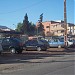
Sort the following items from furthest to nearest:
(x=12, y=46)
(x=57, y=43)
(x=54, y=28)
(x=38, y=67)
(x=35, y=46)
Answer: (x=54, y=28), (x=57, y=43), (x=35, y=46), (x=12, y=46), (x=38, y=67)

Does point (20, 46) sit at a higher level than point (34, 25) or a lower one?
lower

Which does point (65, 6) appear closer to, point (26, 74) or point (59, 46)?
point (59, 46)

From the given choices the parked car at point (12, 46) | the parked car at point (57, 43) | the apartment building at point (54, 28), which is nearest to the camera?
the parked car at point (12, 46)

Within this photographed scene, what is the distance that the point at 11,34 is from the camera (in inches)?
2249

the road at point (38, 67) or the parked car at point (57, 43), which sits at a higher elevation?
the parked car at point (57, 43)

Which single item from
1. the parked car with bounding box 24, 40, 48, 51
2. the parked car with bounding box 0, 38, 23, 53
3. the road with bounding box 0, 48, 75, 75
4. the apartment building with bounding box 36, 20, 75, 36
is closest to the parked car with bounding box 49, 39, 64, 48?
the parked car with bounding box 24, 40, 48, 51

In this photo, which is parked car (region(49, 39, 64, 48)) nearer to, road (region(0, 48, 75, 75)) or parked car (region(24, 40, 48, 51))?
parked car (region(24, 40, 48, 51))

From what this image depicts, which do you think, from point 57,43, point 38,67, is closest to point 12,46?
point 38,67

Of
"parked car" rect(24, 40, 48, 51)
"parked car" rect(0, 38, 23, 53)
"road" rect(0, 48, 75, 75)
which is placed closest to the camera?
"road" rect(0, 48, 75, 75)

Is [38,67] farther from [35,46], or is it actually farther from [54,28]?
[54,28]

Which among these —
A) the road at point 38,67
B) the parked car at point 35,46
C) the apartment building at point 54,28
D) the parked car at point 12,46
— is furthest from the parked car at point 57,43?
the apartment building at point 54,28

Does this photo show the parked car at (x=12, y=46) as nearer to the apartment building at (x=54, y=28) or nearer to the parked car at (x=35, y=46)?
the parked car at (x=35, y=46)

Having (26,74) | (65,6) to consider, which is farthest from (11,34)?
(26,74)

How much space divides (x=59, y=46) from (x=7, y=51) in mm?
16217
